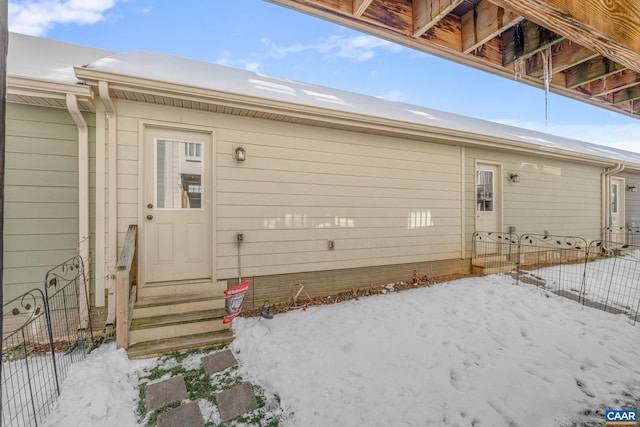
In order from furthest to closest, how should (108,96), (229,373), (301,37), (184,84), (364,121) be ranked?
(301,37)
(364,121)
(184,84)
(108,96)
(229,373)

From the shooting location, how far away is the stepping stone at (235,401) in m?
2.21

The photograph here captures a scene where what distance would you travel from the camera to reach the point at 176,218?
3.74 meters

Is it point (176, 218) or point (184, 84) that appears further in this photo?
point (176, 218)

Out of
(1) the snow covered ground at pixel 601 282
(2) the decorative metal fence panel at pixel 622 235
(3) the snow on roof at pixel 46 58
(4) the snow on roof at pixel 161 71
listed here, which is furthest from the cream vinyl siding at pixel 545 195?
(3) the snow on roof at pixel 46 58

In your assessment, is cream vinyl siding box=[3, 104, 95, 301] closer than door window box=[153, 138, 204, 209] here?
Yes

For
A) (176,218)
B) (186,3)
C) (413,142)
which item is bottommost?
(176,218)

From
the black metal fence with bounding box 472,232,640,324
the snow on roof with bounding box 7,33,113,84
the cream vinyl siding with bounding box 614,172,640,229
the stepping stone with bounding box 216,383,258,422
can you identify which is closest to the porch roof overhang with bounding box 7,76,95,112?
the snow on roof with bounding box 7,33,113,84

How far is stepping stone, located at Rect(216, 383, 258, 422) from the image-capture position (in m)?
2.21

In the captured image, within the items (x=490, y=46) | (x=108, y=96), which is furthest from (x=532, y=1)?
(x=108, y=96)

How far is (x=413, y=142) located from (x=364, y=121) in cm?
133

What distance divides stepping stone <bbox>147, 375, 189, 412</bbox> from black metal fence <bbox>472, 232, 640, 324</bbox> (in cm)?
538

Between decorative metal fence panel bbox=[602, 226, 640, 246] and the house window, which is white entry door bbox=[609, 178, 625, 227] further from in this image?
the house window

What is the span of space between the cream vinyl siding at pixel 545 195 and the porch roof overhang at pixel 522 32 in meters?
4.74

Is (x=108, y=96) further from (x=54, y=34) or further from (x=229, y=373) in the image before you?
(x=229, y=373)
